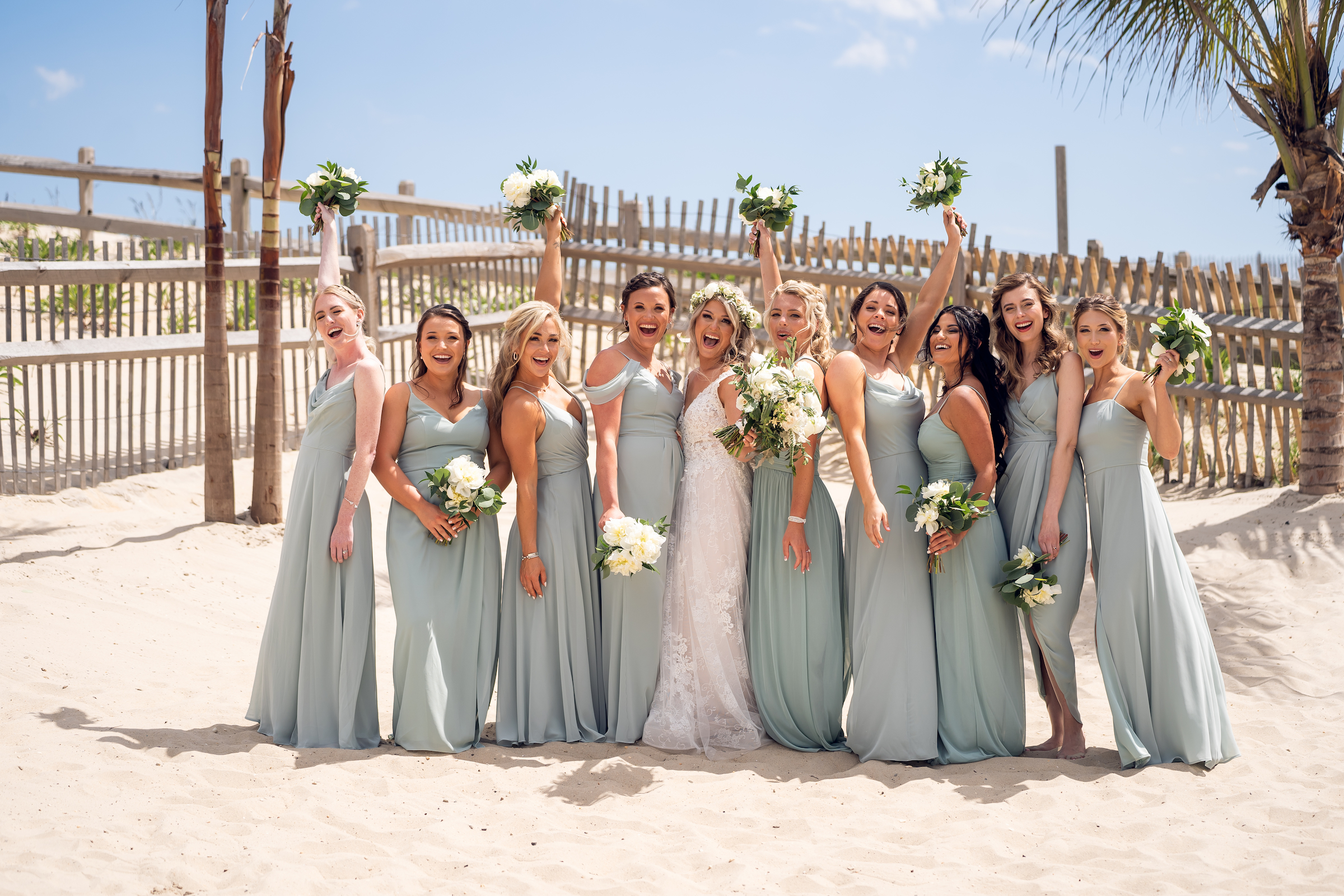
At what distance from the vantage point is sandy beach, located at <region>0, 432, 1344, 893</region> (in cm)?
382

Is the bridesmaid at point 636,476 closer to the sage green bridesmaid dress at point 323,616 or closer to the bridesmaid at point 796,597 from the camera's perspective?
the bridesmaid at point 796,597

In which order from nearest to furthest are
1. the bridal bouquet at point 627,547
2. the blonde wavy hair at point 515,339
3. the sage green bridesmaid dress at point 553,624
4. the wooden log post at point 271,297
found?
the bridal bouquet at point 627,547 → the blonde wavy hair at point 515,339 → the sage green bridesmaid dress at point 553,624 → the wooden log post at point 271,297

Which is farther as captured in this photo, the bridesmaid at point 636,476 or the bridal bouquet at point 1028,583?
the bridesmaid at point 636,476

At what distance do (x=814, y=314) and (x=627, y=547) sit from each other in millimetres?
1494

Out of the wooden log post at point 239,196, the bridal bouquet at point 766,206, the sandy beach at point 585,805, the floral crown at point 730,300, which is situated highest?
the wooden log post at point 239,196

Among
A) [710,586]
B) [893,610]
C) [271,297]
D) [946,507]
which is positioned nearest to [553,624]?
[710,586]

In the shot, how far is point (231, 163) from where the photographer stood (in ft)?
44.2

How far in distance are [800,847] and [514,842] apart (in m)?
1.13

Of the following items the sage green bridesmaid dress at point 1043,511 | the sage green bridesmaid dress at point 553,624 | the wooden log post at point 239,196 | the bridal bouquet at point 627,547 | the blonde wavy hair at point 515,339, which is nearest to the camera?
the bridal bouquet at point 627,547

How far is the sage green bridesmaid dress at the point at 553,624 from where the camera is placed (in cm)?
520

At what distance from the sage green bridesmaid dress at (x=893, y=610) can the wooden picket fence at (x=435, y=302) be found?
3.86m

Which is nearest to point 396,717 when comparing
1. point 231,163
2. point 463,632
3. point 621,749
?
point 463,632

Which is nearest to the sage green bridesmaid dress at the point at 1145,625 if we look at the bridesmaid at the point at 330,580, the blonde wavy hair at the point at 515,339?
the blonde wavy hair at the point at 515,339

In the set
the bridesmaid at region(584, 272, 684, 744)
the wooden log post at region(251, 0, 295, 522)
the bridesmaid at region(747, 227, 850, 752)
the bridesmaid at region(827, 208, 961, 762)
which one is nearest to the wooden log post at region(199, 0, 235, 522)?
the wooden log post at region(251, 0, 295, 522)
